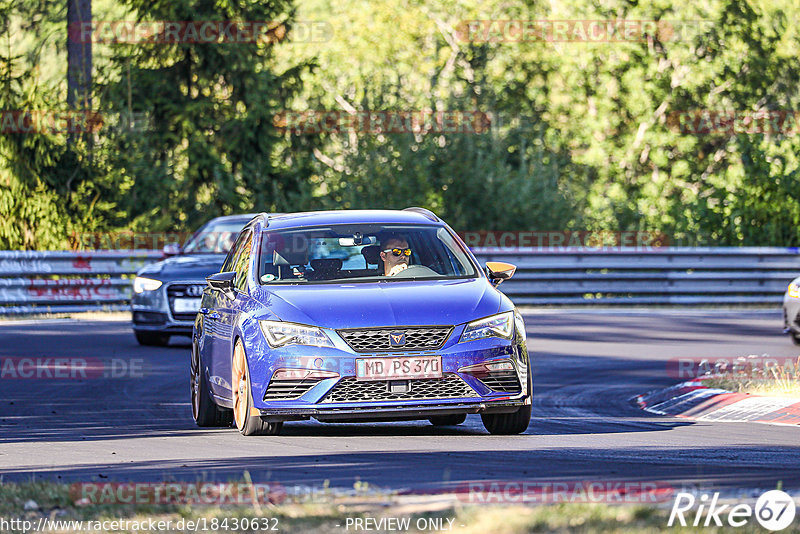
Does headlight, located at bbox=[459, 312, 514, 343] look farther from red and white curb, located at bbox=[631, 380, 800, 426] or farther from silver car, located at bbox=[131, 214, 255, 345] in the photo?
silver car, located at bbox=[131, 214, 255, 345]

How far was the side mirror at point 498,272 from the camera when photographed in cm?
1127

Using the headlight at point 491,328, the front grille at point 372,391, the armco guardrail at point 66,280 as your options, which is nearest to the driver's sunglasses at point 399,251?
the headlight at point 491,328

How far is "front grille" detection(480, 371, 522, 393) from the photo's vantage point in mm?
10109

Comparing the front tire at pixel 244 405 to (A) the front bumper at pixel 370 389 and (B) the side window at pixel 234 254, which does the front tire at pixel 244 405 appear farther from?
(B) the side window at pixel 234 254

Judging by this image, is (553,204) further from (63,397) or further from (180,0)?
(63,397)

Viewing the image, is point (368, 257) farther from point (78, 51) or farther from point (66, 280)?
point (78, 51)

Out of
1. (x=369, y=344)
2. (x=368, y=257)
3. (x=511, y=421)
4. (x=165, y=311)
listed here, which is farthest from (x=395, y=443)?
(x=165, y=311)

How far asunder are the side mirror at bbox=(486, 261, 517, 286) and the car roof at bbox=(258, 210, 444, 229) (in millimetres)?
572

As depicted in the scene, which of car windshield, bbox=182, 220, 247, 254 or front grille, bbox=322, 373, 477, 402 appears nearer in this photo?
front grille, bbox=322, 373, 477, 402

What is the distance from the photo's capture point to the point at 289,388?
32.9ft

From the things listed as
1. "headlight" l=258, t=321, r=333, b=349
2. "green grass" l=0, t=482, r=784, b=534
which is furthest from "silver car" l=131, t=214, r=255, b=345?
"green grass" l=0, t=482, r=784, b=534

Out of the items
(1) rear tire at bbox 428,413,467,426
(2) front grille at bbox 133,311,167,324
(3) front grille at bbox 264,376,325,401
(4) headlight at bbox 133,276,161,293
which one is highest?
(3) front grille at bbox 264,376,325,401

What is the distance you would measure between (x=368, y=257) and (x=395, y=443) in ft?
5.46

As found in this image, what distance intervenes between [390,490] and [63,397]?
282 inches
